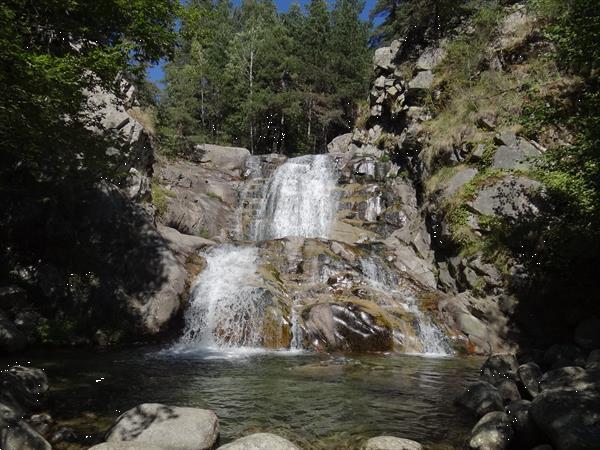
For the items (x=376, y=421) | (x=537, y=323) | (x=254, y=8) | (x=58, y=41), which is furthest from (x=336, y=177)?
(x=254, y=8)

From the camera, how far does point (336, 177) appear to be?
2684 centimetres

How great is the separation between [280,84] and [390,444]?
135 feet

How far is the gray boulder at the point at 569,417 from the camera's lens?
511 cm

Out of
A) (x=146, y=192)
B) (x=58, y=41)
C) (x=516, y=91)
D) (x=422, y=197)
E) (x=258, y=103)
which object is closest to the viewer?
(x=58, y=41)

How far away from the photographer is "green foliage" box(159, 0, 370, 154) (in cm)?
3934

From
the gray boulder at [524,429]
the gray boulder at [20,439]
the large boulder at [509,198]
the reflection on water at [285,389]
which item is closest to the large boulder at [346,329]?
the reflection on water at [285,389]

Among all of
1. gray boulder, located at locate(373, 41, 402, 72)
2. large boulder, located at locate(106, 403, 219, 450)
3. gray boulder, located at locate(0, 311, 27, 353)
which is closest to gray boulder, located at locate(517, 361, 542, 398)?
large boulder, located at locate(106, 403, 219, 450)

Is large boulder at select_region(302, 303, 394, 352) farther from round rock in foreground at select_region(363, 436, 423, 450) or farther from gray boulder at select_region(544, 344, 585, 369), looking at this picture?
round rock in foreground at select_region(363, 436, 423, 450)

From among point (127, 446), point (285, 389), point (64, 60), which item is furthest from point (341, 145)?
point (127, 446)

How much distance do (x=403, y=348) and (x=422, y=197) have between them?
1042 centimetres

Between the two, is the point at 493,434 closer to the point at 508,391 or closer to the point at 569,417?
the point at 569,417

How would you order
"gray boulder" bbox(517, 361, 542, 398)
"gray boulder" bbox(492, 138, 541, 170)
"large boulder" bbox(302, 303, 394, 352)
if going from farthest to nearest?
"gray boulder" bbox(492, 138, 541, 170)
"large boulder" bbox(302, 303, 394, 352)
"gray boulder" bbox(517, 361, 542, 398)

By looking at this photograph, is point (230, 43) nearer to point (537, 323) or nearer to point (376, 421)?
point (537, 323)

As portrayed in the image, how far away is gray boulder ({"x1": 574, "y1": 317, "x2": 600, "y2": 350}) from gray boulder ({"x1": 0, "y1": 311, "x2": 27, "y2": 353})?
14568 mm
